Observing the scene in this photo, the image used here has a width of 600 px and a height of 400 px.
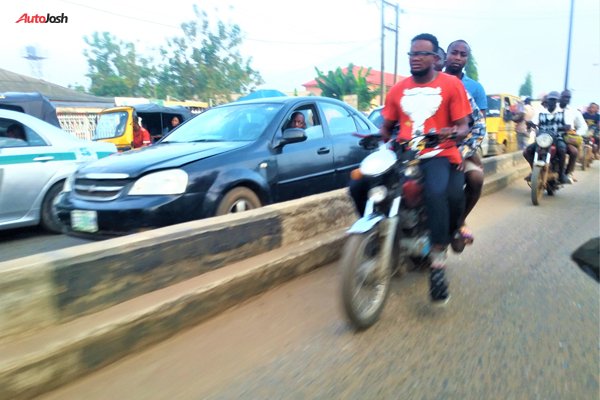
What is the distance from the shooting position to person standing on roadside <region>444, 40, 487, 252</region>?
374 cm

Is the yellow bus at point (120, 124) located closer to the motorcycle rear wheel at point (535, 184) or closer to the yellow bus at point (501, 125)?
the motorcycle rear wheel at point (535, 184)

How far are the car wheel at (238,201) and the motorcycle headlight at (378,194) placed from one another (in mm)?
1517

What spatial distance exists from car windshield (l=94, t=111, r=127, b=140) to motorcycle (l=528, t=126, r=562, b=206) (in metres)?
9.67

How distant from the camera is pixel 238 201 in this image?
423 centimetres

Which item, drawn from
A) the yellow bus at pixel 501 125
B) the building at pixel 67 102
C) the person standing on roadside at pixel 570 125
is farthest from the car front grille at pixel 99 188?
the yellow bus at pixel 501 125

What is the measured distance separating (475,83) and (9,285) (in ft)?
13.9

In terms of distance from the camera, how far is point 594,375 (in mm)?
2408

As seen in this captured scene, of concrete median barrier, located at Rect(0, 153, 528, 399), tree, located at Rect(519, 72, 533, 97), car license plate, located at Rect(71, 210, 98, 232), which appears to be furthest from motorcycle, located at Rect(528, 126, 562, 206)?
tree, located at Rect(519, 72, 533, 97)

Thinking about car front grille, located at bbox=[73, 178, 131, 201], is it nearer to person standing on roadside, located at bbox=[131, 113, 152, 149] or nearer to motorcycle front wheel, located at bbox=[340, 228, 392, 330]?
motorcycle front wheel, located at bbox=[340, 228, 392, 330]

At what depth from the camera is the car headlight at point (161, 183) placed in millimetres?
3754

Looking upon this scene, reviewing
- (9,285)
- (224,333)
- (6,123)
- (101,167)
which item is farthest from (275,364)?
(6,123)

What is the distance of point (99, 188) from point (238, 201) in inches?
47.2

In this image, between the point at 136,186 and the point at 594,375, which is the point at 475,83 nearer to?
the point at 594,375

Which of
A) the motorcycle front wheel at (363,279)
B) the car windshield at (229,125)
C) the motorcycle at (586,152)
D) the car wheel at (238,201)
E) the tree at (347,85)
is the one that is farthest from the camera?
the tree at (347,85)
